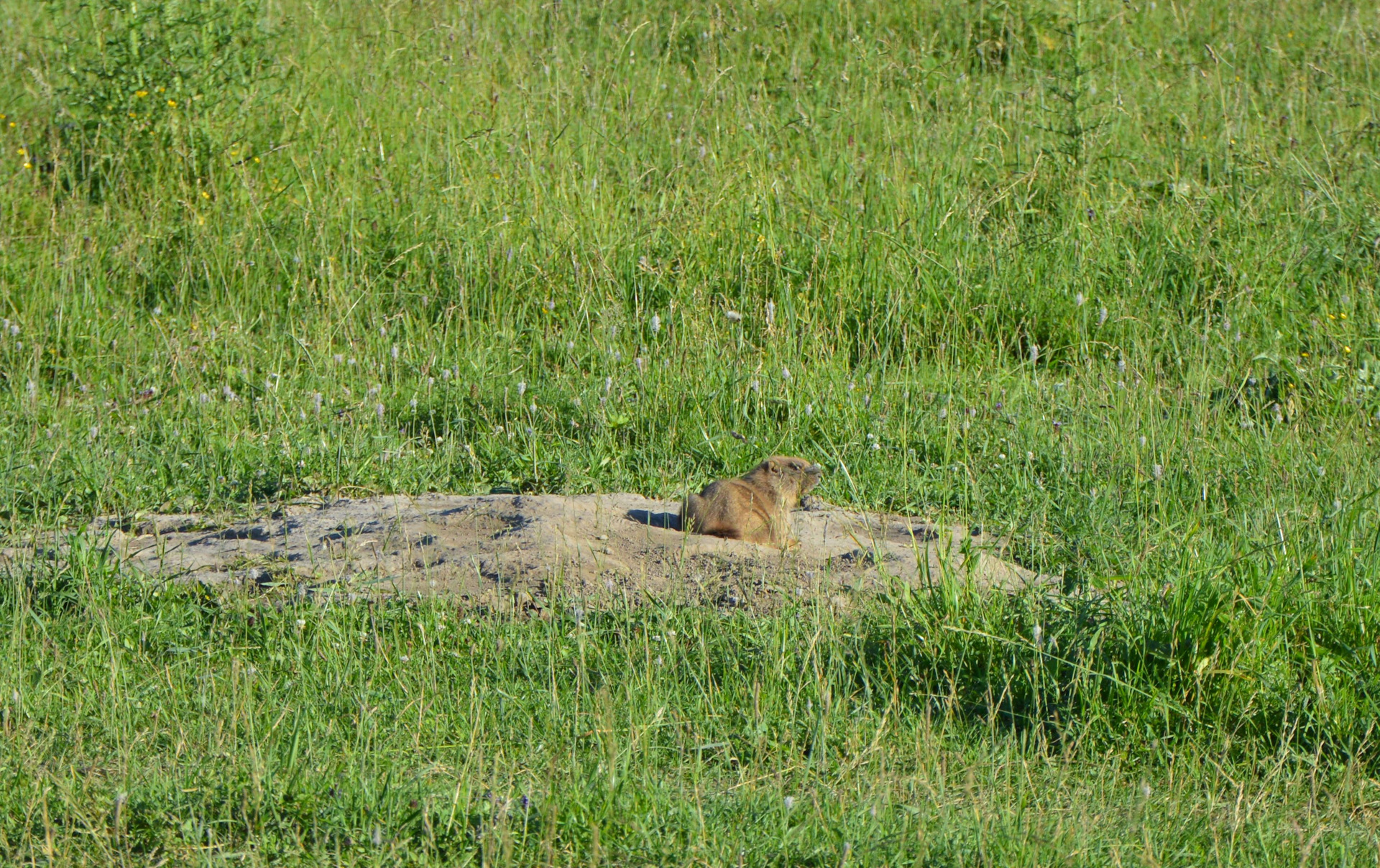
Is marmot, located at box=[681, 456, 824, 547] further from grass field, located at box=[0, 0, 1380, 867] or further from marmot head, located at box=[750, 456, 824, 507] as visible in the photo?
grass field, located at box=[0, 0, 1380, 867]

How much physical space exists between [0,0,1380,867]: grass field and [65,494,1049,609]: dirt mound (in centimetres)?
18

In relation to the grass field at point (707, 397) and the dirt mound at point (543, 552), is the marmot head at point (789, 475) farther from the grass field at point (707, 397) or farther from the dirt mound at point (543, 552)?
the grass field at point (707, 397)

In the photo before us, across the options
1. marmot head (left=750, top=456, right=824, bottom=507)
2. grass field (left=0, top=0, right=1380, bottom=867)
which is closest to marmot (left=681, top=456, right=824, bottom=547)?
marmot head (left=750, top=456, right=824, bottom=507)

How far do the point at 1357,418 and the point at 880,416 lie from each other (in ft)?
6.50

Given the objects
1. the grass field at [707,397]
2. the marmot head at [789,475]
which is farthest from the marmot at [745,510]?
the grass field at [707,397]

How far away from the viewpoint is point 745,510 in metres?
4.61

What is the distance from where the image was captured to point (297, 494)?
5.27 meters

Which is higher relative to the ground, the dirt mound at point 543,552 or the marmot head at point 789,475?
the marmot head at point 789,475

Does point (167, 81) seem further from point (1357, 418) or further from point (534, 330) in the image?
point (1357, 418)

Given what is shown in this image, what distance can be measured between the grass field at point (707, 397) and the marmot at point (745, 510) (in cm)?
52

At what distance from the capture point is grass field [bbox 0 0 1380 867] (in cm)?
308

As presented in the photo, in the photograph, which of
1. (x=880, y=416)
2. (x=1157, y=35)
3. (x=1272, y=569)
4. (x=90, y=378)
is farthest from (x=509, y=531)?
(x=1157, y=35)

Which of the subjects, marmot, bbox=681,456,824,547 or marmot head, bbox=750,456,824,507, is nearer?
marmot, bbox=681,456,824,547

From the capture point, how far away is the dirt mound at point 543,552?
13.7ft
